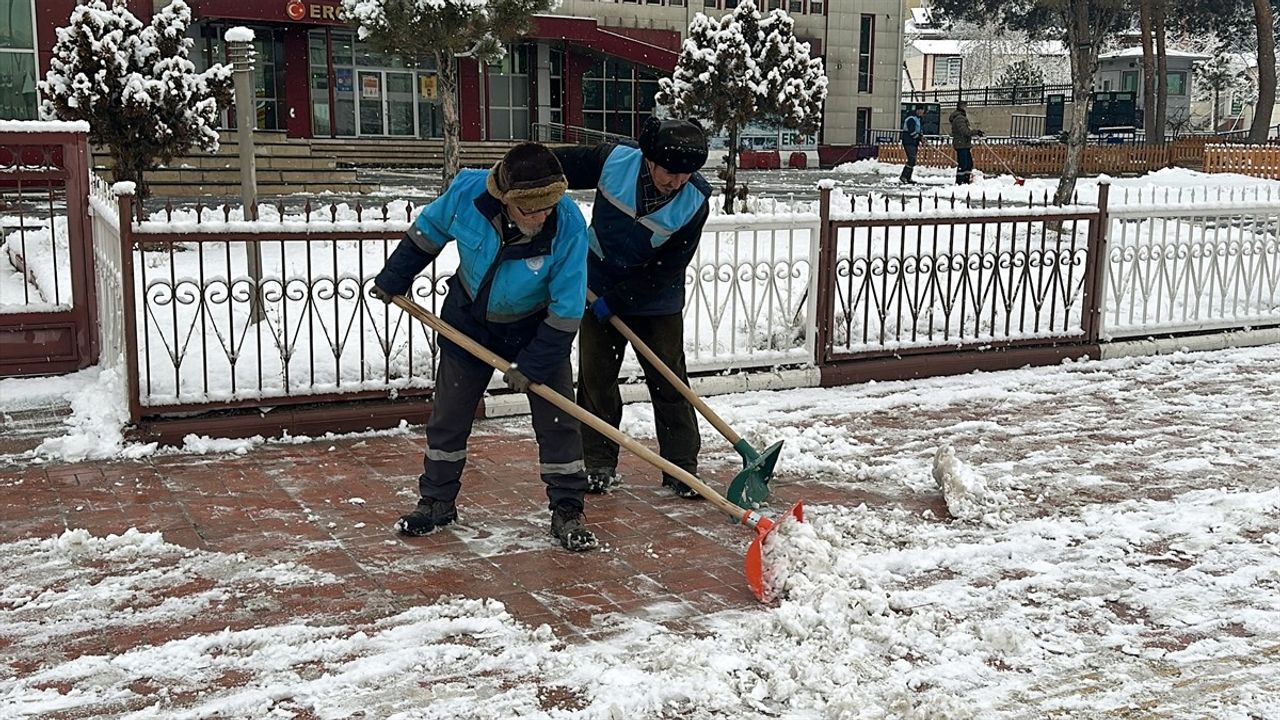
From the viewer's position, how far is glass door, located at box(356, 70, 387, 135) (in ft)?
101

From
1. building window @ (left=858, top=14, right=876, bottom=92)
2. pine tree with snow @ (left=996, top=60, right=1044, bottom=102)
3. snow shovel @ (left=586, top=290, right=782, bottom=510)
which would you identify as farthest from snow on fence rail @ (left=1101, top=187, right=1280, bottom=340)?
pine tree with snow @ (left=996, top=60, right=1044, bottom=102)

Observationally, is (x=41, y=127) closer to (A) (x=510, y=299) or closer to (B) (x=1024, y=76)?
(A) (x=510, y=299)

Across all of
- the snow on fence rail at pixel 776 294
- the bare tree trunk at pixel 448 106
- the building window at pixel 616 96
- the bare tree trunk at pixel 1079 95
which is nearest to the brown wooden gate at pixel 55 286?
the snow on fence rail at pixel 776 294

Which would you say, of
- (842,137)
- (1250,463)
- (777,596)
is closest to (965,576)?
(777,596)

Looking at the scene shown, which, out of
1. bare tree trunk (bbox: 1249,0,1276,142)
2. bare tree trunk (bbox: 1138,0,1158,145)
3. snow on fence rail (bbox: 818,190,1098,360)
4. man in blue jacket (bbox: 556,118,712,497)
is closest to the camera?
man in blue jacket (bbox: 556,118,712,497)

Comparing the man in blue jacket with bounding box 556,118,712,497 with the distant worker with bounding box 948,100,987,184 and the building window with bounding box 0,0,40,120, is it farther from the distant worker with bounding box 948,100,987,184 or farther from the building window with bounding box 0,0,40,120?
the building window with bounding box 0,0,40,120

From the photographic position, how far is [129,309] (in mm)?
6074

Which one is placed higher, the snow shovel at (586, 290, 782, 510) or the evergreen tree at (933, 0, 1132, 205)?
the evergreen tree at (933, 0, 1132, 205)

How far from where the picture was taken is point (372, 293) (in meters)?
4.93

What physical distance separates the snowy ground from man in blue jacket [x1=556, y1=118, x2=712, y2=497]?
78cm

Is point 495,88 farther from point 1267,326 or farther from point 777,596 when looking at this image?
point 777,596

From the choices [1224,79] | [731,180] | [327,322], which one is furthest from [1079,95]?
[1224,79]

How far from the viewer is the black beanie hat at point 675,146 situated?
5.09 m

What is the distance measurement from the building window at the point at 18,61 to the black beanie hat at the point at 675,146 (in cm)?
1975
